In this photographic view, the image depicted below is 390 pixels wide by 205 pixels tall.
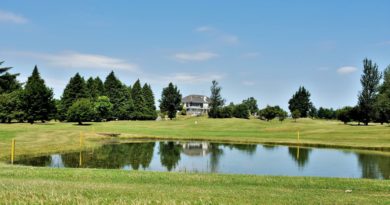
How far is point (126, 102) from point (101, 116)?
1305 cm

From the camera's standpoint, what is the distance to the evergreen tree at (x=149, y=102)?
410 feet

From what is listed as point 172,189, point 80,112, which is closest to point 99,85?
point 80,112

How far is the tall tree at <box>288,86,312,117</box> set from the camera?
5625 inches

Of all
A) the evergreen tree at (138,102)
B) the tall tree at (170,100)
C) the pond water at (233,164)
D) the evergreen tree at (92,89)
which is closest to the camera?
the pond water at (233,164)

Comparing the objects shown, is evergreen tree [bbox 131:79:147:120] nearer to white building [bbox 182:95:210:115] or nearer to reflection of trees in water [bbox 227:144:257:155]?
white building [bbox 182:95:210:115]

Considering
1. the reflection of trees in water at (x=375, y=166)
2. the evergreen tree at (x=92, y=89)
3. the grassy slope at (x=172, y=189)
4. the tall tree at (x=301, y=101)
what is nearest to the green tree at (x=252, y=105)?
the tall tree at (x=301, y=101)

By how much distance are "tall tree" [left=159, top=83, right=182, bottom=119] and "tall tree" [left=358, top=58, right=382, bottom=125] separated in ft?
200

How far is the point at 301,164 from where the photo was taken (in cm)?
3209

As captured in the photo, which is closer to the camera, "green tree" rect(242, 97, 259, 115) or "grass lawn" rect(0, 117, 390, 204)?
"grass lawn" rect(0, 117, 390, 204)

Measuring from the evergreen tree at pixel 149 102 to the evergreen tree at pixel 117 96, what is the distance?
8536mm

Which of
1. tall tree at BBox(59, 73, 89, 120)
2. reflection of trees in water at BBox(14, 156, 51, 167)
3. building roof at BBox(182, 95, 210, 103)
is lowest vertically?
reflection of trees in water at BBox(14, 156, 51, 167)

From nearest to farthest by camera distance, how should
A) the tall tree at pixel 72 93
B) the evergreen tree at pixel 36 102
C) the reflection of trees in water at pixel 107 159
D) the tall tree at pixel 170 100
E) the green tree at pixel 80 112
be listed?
the reflection of trees in water at pixel 107 159, the green tree at pixel 80 112, the evergreen tree at pixel 36 102, the tall tree at pixel 72 93, the tall tree at pixel 170 100

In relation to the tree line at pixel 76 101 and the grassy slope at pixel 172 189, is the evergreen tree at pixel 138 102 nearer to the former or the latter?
the tree line at pixel 76 101

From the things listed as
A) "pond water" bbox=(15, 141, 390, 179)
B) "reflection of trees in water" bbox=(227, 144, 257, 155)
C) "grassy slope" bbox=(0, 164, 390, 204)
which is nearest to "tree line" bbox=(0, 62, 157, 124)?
"reflection of trees in water" bbox=(227, 144, 257, 155)
